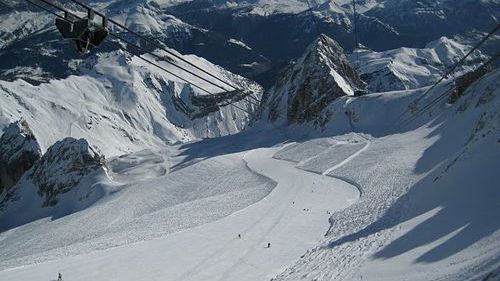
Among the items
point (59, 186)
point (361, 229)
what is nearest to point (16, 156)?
point (59, 186)

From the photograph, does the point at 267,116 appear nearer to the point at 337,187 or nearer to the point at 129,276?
the point at 337,187

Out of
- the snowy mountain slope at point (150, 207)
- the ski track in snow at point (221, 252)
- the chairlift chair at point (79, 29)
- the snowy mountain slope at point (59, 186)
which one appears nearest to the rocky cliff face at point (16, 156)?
the snowy mountain slope at point (59, 186)

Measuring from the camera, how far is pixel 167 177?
77.1 meters

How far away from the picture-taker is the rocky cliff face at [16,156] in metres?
128

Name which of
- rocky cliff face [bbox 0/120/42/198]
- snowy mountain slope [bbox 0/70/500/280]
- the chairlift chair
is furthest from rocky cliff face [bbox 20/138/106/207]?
the chairlift chair

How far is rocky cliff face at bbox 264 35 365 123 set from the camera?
359ft

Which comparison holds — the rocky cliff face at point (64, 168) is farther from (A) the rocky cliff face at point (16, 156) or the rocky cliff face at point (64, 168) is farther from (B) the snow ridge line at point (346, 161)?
(B) the snow ridge line at point (346, 161)

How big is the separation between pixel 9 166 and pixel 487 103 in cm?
10381

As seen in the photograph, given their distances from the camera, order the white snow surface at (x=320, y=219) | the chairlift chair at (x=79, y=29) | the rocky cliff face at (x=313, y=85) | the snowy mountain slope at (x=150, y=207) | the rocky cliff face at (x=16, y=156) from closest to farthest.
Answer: the chairlift chair at (x=79, y=29)
the white snow surface at (x=320, y=219)
the snowy mountain slope at (x=150, y=207)
the rocky cliff face at (x=313, y=85)
the rocky cliff face at (x=16, y=156)

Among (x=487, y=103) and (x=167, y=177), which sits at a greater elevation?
(x=487, y=103)

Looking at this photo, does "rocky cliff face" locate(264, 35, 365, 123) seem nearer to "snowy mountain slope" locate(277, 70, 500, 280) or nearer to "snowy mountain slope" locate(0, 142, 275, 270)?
"snowy mountain slope" locate(0, 142, 275, 270)

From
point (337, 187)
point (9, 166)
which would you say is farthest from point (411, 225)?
point (9, 166)

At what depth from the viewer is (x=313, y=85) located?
112812mm

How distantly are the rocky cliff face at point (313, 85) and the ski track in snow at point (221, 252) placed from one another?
217 feet
